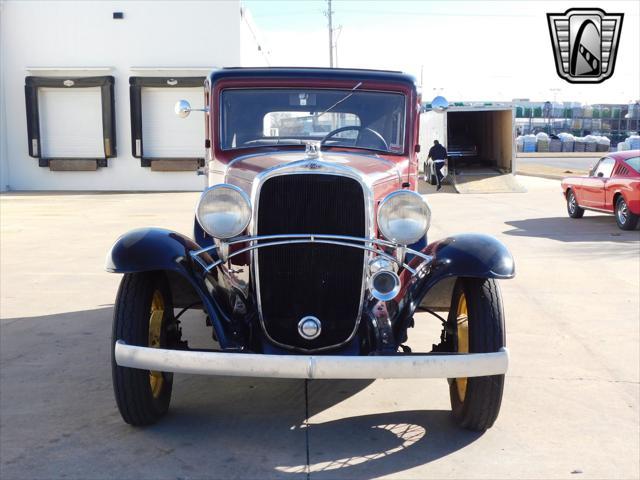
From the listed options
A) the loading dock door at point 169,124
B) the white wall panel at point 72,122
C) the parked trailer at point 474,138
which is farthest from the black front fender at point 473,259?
the white wall panel at point 72,122

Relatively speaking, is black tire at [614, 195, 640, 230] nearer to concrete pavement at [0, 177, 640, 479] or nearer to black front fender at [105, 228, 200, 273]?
concrete pavement at [0, 177, 640, 479]

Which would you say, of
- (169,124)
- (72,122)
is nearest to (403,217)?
(169,124)

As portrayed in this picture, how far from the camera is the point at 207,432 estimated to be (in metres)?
4.22

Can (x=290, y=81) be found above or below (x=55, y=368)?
above

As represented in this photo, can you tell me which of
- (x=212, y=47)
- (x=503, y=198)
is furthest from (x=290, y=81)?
(x=212, y=47)

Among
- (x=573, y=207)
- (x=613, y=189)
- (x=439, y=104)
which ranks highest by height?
(x=439, y=104)

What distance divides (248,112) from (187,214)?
35.6ft

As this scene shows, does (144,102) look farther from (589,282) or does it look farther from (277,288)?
(277,288)

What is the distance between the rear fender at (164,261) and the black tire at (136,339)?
0.13 metres

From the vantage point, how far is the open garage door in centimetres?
2266

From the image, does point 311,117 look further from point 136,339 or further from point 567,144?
point 567,144

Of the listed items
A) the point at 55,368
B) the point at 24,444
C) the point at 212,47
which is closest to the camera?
the point at 24,444

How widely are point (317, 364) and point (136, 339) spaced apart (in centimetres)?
106

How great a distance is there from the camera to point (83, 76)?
22.8m
